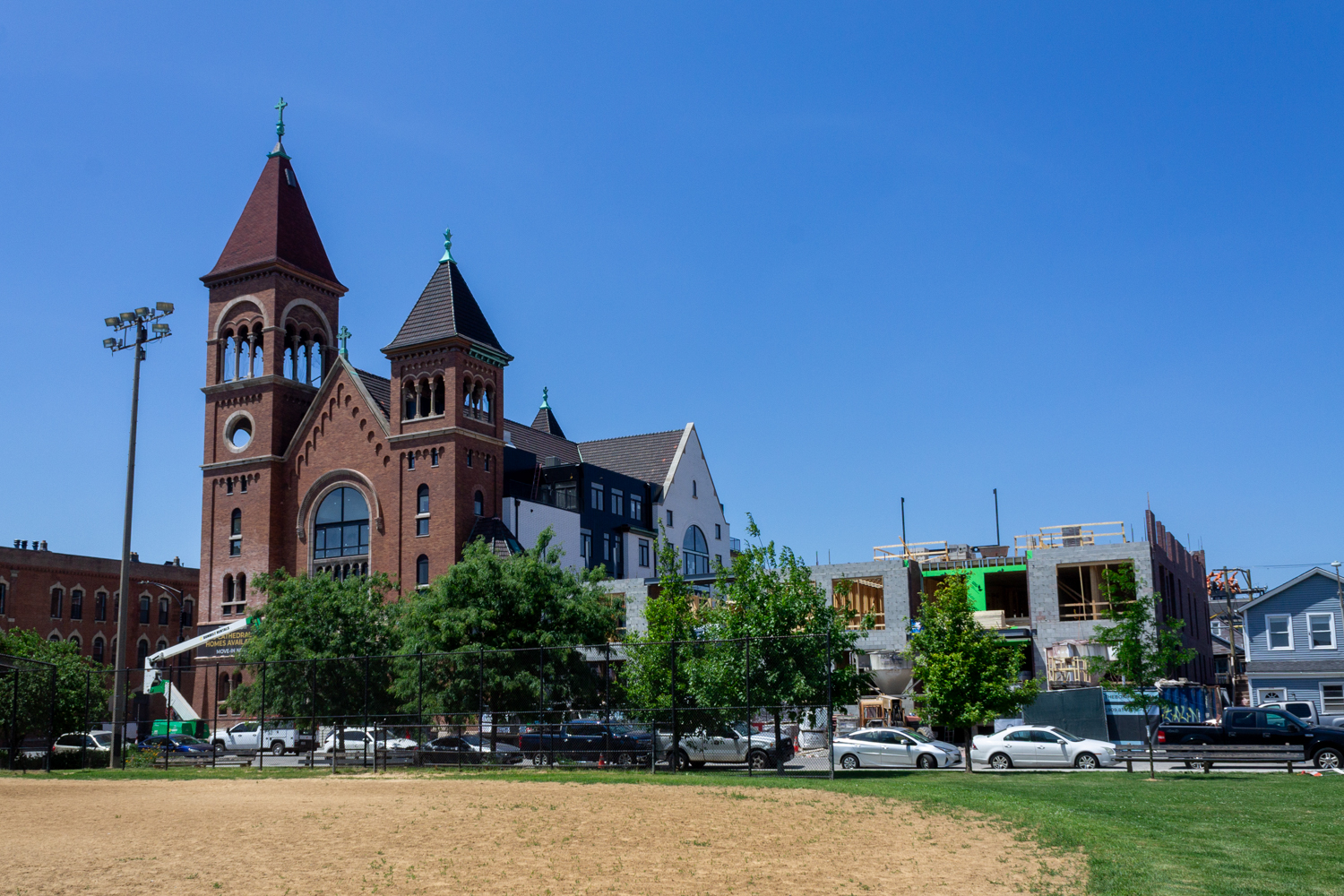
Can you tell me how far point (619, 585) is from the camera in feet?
208

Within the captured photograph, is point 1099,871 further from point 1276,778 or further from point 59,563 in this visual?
point 59,563

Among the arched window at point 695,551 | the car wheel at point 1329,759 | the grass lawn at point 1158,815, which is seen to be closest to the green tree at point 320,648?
the grass lawn at point 1158,815

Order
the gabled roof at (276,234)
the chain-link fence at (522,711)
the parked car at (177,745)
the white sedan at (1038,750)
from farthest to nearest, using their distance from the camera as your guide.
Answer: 1. the gabled roof at (276,234)
2. the parked car at (177,745)
3. the white sedan at (1038,750)
4. the chain-link fence at (522,711)

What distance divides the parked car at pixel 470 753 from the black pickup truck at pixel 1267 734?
18873 mm

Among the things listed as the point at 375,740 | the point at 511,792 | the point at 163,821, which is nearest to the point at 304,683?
the point at 375,740

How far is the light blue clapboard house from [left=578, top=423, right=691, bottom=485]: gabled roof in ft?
113

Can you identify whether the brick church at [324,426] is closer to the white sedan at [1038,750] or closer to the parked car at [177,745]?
the parked car at [177,745]

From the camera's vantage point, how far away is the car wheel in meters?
30.8

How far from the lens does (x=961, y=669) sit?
31.2 meters

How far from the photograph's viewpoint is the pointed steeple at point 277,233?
6519 centimetres

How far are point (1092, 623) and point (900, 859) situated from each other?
40.4 metres

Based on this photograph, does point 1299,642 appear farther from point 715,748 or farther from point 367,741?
point 367,741

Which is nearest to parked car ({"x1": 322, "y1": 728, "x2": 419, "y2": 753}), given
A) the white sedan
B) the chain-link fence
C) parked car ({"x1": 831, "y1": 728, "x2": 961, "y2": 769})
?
the chain-link fence

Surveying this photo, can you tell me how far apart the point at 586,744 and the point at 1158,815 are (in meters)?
16.4
